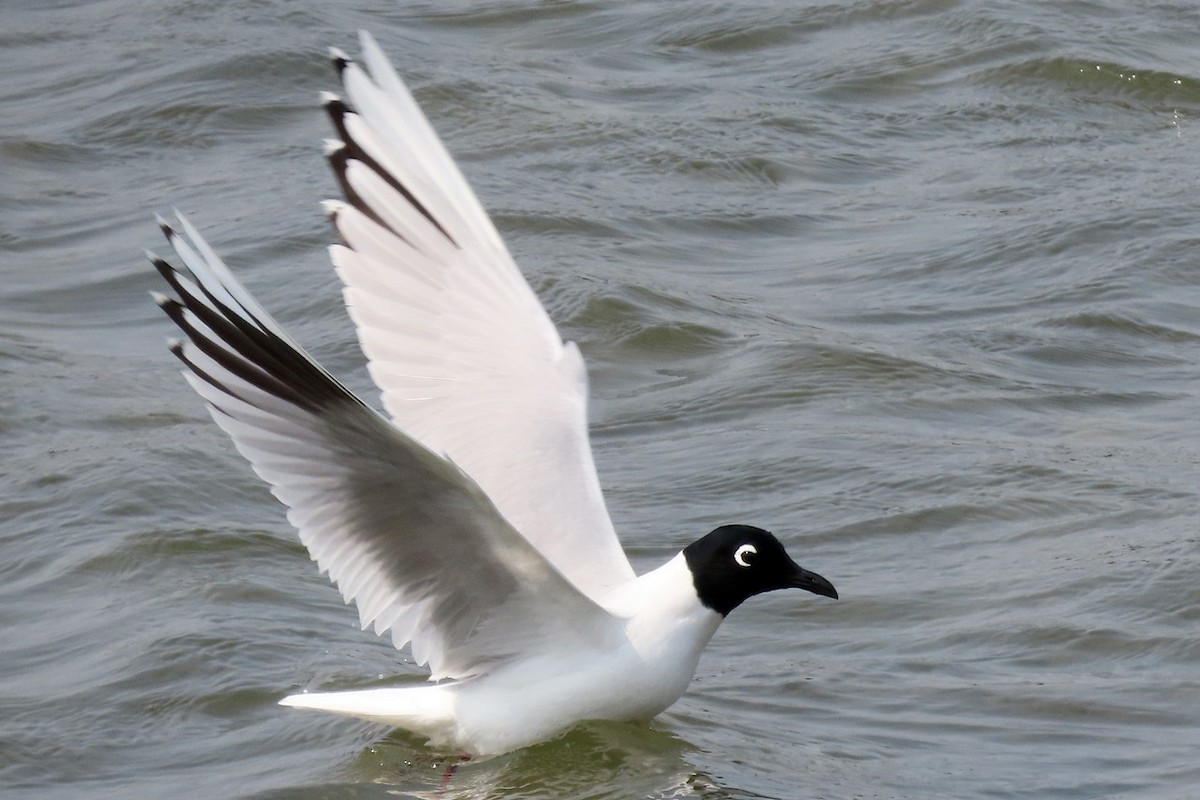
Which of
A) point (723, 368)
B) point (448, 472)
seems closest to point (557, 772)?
point (448, 472)

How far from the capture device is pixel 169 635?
658 centimetres

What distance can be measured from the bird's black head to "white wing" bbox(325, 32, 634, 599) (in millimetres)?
296

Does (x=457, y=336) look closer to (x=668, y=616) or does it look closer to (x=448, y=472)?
(x=668, y=616)

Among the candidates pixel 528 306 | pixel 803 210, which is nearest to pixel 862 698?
pixel 528 306

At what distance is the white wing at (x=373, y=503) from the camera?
4.75m

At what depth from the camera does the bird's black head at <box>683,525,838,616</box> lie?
5.66 meters

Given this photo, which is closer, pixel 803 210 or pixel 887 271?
pixel 887 271

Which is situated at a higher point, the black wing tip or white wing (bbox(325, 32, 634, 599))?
the black wing tip

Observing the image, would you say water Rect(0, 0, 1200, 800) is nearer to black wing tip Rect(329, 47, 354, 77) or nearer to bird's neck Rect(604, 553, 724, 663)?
bird's neck Rect(604, 553, 724, 663)

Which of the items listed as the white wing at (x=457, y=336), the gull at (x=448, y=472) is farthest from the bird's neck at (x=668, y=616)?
the white wing at (x=457, y=336)

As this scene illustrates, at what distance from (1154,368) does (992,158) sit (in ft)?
8.45

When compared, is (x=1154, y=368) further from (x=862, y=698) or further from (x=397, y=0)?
(x=397, y=0)

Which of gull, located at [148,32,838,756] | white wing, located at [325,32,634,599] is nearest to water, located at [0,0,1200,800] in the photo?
gull, located at [148,32,838,756]

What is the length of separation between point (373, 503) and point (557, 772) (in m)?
1.03
